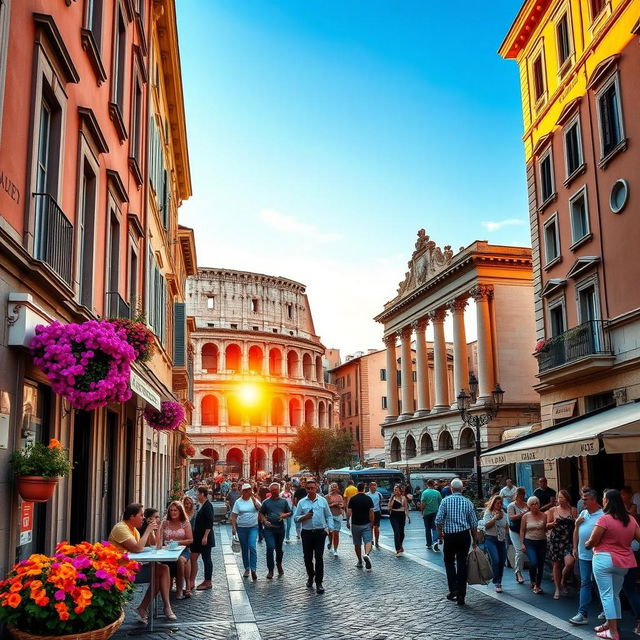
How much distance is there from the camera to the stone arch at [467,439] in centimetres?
4728

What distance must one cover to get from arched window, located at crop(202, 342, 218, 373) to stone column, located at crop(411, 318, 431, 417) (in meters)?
36.0

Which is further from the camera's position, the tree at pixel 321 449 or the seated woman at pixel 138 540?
the tree at pixel 321 449

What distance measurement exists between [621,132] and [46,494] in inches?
673

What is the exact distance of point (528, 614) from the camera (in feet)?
33.1

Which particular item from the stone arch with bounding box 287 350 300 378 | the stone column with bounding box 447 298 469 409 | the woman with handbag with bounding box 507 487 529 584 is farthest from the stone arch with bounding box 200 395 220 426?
the woman with handbag with bounding box 507 487 529 584

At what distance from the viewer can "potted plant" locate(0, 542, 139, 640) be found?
5543 millimetres

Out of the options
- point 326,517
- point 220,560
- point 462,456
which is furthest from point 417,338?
point 326,517

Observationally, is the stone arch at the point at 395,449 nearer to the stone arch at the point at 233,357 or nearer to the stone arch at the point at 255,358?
the stone arch at the point at 233,357

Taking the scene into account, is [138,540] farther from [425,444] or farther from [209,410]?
[209,410]

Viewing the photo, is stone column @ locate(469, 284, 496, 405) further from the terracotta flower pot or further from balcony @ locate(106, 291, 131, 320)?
the terracotta flower pot

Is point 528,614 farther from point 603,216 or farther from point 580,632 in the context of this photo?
point 603,216

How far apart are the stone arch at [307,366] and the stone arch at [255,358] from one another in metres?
6.63

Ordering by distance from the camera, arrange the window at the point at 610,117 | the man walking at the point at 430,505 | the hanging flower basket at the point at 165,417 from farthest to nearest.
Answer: the window at the point at 610,117
the man walking at the point at 430,505
the hanging flower basket at the point at 165,417

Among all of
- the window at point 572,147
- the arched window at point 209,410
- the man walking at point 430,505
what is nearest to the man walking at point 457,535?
the man walking at point 430,505
